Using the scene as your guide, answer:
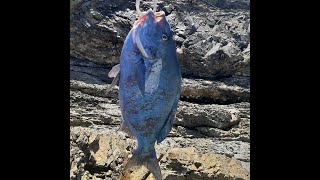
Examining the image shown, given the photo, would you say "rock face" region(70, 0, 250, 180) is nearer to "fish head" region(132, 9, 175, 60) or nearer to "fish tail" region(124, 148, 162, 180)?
"fish tail" region(124, 148, 162, 180)

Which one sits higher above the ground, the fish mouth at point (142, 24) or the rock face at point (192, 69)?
the fish mouth at point (142, 24)

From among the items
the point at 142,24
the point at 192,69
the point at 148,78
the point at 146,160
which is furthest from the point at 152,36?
the point at 192,69

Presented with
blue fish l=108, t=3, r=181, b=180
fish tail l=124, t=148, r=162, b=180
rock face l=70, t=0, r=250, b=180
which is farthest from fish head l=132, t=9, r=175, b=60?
rock face l=70, t=0, r=250, b=180

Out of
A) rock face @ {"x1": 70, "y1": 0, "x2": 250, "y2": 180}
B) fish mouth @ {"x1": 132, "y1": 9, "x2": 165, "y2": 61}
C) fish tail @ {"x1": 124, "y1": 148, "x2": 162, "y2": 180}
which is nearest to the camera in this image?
fish mouth @ {"x1": 132, "y1": 9, "x2": 165, "y2": 61}

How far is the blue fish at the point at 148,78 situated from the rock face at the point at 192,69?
5.71ft

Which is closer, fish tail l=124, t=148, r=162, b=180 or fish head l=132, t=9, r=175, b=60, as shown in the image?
fish head l=132, t=9, r=175, b=60

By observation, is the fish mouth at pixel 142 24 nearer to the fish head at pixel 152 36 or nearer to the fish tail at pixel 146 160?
the fish head at pixel 152 36

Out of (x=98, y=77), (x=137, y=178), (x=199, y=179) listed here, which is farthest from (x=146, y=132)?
(x=98, y=77)

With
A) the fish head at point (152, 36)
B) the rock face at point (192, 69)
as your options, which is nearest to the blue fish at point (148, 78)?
the fish head at point (152, 36)

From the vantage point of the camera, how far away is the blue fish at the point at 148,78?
193cm

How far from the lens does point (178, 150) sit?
3512 millimetres

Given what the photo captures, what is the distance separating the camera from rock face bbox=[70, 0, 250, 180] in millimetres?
3889

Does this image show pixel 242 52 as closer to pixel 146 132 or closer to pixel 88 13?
pixel 88 13

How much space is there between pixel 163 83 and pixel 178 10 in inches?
92.7
